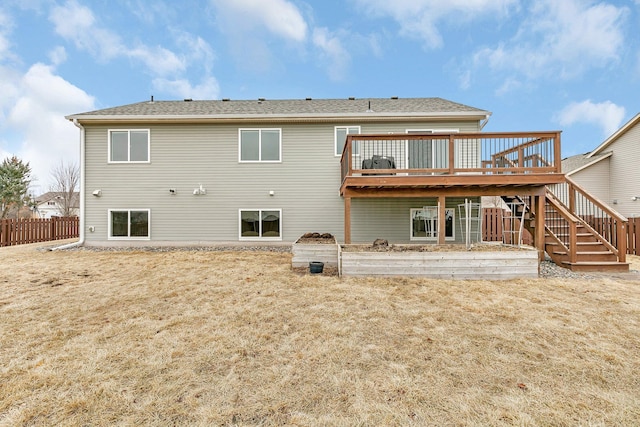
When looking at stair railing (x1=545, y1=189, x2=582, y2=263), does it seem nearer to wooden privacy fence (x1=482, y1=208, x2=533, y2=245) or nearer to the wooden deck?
the wooden deck

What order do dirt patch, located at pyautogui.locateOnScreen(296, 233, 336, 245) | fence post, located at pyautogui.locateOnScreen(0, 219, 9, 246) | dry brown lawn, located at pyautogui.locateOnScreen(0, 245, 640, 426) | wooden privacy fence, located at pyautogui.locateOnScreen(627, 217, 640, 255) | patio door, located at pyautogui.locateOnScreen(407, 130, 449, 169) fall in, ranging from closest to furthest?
1. dry brown lawn, located at pyautogui.locateOnScreen(0, 245, 640, 426)
2. dirt patch, located at pyautogui.locateOnScreen(296, 233, 336, 245)
3. wooden privacy fence, located at pyautogui.locateOnScreen(627, 217, 640, 255)
4. patio door, located at pyautogui.locateOnScreen(407, 130, 449, 169)
5. fence post, located at pyautogui.locateOnScreen(0, 219, 9, 246)

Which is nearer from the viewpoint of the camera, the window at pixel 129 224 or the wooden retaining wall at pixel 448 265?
the wooden retaining wall at pixel 448 265

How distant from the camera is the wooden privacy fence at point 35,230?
11164 mm

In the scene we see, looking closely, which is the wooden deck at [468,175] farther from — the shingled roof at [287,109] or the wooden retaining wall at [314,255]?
the shingled roof at [287,109]

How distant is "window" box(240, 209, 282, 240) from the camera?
974 centimetres

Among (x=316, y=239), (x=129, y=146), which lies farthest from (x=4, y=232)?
(x=316, y=239)

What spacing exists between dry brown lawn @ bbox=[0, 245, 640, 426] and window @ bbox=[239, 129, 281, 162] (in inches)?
217

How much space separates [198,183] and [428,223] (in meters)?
7.80

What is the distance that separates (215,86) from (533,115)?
26.5 m

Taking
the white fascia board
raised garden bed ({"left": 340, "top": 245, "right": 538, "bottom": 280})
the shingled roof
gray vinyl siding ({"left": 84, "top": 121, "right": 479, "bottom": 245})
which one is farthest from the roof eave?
the white fascia board

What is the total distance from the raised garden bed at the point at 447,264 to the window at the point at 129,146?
8.20m

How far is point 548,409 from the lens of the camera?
6.66 ft

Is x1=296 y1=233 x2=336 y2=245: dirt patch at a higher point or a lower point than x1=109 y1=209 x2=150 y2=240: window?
lower

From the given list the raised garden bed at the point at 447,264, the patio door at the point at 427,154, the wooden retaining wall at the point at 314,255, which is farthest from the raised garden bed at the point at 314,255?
the patio door at the point at 427,154
